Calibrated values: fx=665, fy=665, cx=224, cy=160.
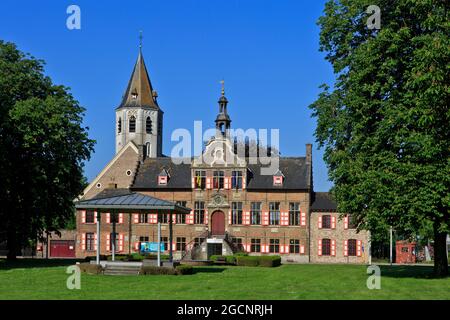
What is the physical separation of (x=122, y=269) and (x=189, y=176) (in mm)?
30194

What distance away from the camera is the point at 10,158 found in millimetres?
40844

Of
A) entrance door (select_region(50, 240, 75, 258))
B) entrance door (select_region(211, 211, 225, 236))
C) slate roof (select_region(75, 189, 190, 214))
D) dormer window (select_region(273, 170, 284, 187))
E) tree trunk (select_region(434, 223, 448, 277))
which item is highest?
dormer window (select_region(273, 170, 284, 187))

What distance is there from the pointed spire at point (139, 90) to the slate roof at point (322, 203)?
32.4m

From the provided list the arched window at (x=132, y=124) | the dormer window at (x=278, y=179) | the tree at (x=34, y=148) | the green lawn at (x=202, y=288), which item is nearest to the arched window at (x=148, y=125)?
the arched window at (x=132, y=124)

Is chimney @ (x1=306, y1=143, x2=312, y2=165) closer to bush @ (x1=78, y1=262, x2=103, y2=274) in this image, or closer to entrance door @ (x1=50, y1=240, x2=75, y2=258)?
entrance door @ (x1=50, y1=240, x2=75, y2=258)

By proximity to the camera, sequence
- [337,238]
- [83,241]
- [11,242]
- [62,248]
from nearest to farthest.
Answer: [11,242], [337,238], [83,241], [62,248]

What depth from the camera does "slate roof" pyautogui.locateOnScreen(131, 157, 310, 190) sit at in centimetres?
5856

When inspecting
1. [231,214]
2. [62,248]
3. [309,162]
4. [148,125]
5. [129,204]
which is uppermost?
[148,125]

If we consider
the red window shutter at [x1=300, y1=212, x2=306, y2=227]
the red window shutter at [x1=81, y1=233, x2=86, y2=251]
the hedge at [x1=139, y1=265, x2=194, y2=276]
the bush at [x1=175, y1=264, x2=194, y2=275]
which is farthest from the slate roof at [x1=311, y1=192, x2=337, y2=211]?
the hedge at [x1=139, y1=265, x2=194, y2=276]

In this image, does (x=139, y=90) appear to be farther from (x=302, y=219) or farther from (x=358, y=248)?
(x=358, y=248)

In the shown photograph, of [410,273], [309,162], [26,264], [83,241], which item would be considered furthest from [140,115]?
[410,273]

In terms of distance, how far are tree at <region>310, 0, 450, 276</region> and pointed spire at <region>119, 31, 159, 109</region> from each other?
167 feet

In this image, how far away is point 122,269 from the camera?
102 feet
